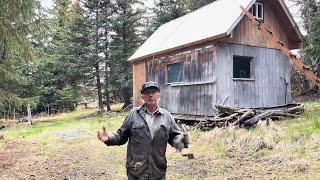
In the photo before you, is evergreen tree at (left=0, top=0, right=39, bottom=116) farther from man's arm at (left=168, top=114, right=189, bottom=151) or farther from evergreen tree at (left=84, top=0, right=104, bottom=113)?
evergreen tree at (left=84, top=0, right=104, bottom=113)

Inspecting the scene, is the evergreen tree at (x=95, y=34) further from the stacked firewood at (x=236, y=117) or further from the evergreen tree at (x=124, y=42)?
the stacked firewood at (x=236, y=117)

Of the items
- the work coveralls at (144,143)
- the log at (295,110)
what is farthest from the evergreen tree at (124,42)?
the work coveralls at (144,143)

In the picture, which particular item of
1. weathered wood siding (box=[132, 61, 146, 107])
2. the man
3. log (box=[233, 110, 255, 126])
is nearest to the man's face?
the man

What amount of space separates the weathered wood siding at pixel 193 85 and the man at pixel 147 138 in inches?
459

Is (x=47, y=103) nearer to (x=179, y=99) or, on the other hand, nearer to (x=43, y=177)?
(x=179, y=99)

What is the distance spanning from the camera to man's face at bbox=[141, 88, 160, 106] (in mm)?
4879

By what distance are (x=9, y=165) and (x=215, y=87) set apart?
28.9 feet

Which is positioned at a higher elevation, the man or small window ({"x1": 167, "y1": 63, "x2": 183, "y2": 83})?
A: small window ({"x1": 167, "y1": 63, "x2": 183, "y2": 83})

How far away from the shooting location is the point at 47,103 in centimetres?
3488

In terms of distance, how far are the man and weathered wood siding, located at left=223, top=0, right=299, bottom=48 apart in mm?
12244

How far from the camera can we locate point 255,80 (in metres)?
17.8

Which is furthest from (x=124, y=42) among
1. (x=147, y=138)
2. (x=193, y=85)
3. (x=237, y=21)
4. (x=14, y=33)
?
(x=147, y=138)

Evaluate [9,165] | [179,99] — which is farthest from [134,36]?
[9,165]

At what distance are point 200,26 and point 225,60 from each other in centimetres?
254
